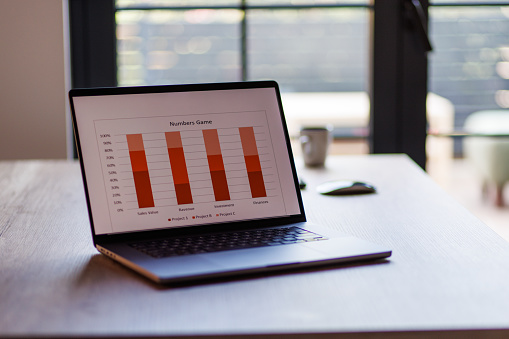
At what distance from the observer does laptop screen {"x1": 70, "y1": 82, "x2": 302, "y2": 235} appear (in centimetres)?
82

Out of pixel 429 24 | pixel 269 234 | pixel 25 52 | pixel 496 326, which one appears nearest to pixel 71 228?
pixel 269 234

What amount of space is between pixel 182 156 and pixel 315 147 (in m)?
0.71

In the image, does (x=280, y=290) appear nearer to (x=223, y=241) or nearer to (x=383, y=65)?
(x=223, y=241)

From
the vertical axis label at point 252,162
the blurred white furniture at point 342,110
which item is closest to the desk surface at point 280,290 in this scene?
the vertical axis label at point 252,162

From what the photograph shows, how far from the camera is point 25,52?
1.95 m

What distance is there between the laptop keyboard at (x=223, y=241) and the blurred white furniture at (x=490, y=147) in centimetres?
153

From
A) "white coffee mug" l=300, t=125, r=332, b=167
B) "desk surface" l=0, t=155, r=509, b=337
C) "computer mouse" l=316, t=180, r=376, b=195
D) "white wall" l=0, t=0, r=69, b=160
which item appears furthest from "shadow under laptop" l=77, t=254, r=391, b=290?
"white wall" l=0, t=0, r=69, b=160

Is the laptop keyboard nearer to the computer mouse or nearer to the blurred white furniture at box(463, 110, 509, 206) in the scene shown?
the computer mouse

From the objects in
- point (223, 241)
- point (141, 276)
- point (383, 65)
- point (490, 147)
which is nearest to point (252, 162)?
point (223, 241)

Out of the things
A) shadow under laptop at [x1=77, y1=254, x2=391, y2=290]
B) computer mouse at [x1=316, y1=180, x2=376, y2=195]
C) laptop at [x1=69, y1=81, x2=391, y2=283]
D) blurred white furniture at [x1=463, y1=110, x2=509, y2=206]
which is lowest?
blurred white furniture at [x1=463, y1=110, x2=509, y2=206]

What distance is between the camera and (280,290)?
0.63m

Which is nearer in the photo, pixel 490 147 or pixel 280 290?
pixel 280 290

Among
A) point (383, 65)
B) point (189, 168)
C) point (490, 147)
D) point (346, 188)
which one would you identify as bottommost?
point (490, 147)

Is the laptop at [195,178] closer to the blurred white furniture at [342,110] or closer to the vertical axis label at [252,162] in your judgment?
the vertical axis label at [252,162]
